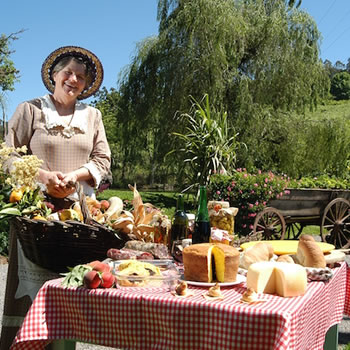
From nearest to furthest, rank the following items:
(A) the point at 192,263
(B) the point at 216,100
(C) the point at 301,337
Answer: (C) the point at 301,337 → (A) the point at 192,263 → (B) the point at 216,100

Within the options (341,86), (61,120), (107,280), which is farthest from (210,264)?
(341,86)

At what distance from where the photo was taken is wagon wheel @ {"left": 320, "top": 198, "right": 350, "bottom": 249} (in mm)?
7945

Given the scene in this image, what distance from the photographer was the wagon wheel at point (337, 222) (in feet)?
26.1

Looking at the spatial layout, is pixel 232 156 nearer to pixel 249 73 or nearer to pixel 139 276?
pixel 249 73

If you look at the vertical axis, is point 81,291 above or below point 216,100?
below

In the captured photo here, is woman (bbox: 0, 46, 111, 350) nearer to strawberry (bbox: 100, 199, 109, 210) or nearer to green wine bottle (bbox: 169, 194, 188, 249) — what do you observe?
strawberry (bbox: 100, 199, 109, 210)

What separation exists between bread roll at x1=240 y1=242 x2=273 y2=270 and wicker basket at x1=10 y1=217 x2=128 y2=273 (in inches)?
20.4

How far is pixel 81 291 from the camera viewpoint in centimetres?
152

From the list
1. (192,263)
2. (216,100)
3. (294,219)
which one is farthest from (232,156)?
(192,263)

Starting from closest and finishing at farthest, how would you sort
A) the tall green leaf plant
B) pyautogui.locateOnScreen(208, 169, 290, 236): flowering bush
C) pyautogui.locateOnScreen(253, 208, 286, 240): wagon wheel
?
1. pyautogui.locateOnScreen(253, 208, 286, 240): wagon wheel
2. pyautogui.locateOnScreen(208, 169, 290, 236): flowering bush
3. the tall green leaf plant

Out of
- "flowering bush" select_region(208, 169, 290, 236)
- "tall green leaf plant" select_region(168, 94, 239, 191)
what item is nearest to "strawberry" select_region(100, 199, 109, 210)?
"flowering bush" select_region(208, 169, 290, 236)

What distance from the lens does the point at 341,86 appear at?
52.0 metres

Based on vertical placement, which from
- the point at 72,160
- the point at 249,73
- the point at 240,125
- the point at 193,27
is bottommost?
the point at 72,160

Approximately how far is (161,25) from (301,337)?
13.9m
